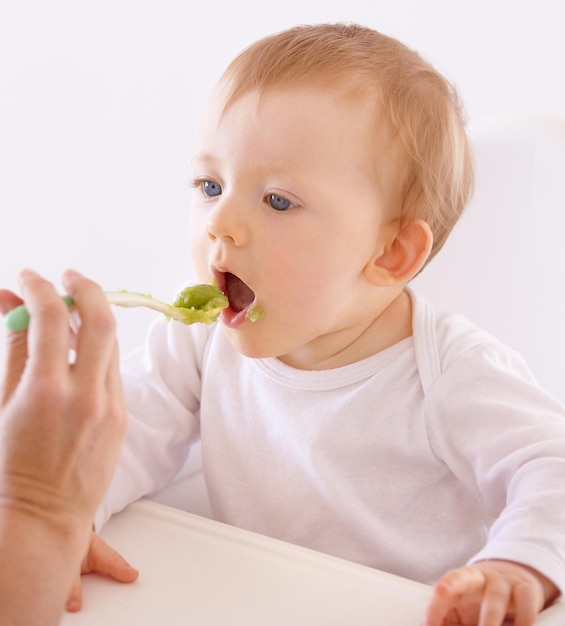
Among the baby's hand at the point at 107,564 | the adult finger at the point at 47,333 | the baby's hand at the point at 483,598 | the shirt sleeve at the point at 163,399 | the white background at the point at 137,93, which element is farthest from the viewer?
the white background at the point at 137,93

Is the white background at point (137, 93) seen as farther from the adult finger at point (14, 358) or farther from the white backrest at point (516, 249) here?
the adult finger at point (14, 358)

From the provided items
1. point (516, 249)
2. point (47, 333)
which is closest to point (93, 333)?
point (47, 333)

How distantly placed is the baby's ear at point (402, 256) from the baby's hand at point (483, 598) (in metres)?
0.34

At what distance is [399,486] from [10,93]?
0.83 meters

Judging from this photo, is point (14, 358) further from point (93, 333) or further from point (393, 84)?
point (393, 84)

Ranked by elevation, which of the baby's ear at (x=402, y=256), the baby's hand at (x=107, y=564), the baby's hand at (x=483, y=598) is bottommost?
the baby's hand at (x=107, y=564)

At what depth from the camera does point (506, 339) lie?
122 centimetres

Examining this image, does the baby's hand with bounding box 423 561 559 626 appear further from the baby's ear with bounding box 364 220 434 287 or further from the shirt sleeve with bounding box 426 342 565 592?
the baby's ear with bounding box 364 220 434 287

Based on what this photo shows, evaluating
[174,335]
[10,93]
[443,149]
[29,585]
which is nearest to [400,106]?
[443,149]

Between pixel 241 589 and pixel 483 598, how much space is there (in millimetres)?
203

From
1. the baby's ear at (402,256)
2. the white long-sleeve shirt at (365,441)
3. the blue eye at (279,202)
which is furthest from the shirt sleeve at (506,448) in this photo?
the blue eye at (279,202)

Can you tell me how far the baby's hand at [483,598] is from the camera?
2.28 ft

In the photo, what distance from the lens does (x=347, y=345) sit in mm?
1041

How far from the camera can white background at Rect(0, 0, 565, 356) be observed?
1.47m
